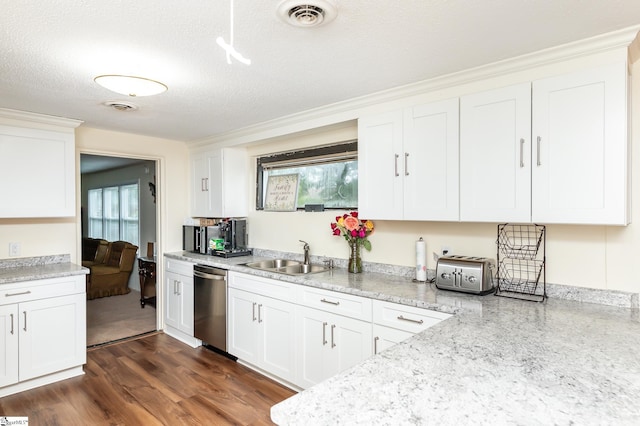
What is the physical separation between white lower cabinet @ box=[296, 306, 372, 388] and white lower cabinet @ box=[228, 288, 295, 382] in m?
0.12

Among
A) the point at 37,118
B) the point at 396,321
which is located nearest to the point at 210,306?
the point at 396,321

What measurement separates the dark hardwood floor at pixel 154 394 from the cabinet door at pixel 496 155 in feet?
6.54

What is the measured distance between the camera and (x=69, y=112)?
3.18 m

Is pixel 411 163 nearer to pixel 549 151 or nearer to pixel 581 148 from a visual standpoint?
pixel 549 151

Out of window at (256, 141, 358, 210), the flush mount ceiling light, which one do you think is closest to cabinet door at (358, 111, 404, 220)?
window at (256, 141, 358, 210)

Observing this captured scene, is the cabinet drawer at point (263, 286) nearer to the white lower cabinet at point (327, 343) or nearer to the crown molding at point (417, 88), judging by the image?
the white lower cabinet at point (327, 343)

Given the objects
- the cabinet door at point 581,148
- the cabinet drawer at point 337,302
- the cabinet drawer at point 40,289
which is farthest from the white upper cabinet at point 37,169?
the cabinet door at point 581,148

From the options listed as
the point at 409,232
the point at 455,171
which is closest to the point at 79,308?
the point at 409,232

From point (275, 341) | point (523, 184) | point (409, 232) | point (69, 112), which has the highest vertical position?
point (69, 112)

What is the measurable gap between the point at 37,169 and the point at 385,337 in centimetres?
320

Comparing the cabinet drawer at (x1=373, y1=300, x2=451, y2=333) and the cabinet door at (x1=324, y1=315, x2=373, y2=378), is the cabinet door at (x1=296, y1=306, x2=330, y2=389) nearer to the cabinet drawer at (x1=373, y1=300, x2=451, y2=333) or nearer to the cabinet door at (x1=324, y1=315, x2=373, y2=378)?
Result: the cabinet door at (x1=324, y1=315, x2=373, y2=378)

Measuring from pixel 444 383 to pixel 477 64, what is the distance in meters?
1.81

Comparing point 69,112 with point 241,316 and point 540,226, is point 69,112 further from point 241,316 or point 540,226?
point 540,226

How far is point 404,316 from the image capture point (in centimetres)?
221
